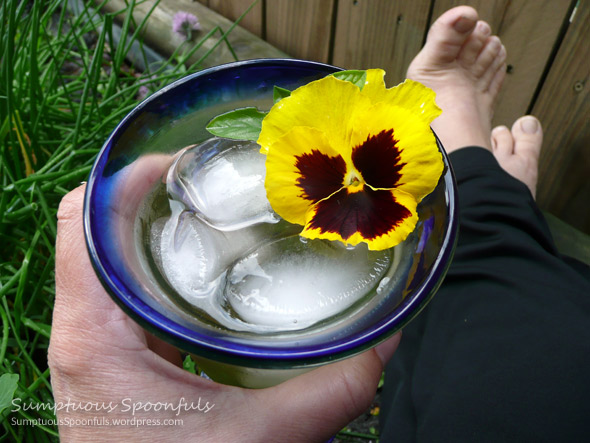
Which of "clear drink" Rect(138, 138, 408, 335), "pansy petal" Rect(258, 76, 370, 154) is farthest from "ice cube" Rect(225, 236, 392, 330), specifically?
"pansy petal" Rect(258, 76, 370, 154)

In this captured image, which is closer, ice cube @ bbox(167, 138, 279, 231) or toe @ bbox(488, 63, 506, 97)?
ice cube @ bbox(167, 138, 279, 231)

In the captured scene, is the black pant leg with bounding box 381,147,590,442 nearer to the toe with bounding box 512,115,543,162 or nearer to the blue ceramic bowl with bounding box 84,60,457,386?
the toe with bounding box 512,115,543,162

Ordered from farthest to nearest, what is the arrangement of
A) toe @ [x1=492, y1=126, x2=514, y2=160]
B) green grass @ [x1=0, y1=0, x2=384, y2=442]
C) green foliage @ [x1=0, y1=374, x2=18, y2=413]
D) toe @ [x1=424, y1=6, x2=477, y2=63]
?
toe @ [x1=492, y1=126, x2=514, y2=160] < toe @ [x1=424, y1=6, x2=477, y2=63] < green grass @ [x1=0, y1=0, x2=384, y2=442] < green foliage @ [x1=0, y1=374, x2=18, y2=413]

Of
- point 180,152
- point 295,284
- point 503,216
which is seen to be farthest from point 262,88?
point 503,216

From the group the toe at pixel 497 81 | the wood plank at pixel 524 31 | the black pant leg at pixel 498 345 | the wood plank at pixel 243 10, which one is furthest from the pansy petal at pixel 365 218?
the wood plank at pixel 243 10

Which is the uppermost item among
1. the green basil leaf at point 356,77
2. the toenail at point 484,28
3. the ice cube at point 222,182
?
the green basil leaf at point 356,77

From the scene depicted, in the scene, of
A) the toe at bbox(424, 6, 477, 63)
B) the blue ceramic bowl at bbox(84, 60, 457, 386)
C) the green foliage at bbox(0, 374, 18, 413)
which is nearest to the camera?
the blue ceramic bowl at bbox(84, 60, 457, 386)

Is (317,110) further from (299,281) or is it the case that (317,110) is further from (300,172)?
(299,281)

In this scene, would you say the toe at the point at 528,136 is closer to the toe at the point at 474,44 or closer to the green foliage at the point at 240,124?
the toe at the point at 474,44
